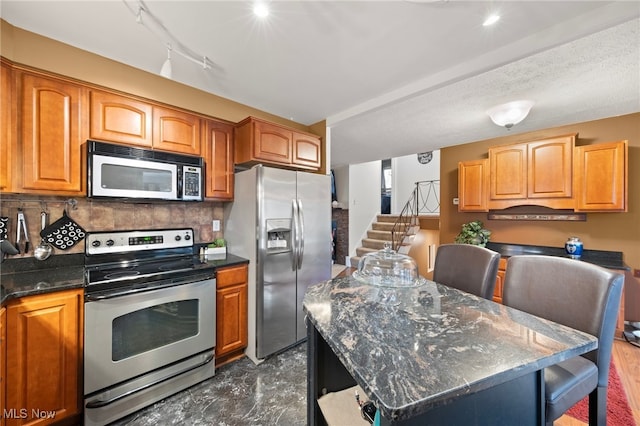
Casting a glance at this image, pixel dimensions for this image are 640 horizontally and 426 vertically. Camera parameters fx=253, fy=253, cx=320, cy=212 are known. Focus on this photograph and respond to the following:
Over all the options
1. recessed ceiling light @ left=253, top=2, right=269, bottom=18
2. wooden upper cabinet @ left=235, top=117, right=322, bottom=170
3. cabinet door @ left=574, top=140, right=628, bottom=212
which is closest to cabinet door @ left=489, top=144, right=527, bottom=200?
cabinet door @ left=574, top=140, right=628, bottom=212

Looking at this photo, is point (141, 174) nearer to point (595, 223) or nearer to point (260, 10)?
point (260, 10)

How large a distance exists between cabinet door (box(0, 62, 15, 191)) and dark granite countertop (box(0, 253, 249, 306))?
56cm

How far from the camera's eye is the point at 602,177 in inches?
109

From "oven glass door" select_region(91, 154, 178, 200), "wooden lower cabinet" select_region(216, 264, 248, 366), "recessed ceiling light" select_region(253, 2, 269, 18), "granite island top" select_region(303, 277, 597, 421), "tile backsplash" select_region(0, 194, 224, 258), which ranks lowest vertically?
"wooden lower cabinet" select_region(216, 264, 248, 366)

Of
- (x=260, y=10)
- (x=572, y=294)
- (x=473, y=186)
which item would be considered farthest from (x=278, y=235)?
(x=473, y=186)

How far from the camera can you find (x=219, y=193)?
246 centimetres

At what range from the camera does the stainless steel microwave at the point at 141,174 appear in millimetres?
1778

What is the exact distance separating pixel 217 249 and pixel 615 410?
3.32 m

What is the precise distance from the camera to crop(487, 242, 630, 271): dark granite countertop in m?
2.83

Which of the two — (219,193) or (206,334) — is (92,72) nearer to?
(219,193)

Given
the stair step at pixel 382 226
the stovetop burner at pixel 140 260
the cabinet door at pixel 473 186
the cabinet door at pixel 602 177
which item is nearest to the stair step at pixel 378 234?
the stair step at pixel 382 226

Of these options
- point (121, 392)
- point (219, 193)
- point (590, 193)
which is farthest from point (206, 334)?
point (590, 193)

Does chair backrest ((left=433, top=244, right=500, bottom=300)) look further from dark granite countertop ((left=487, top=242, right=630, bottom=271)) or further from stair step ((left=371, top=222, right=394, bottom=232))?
stair step ((left=371, top=222, right=394, bottom=232))

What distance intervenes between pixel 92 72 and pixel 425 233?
5.79 m
